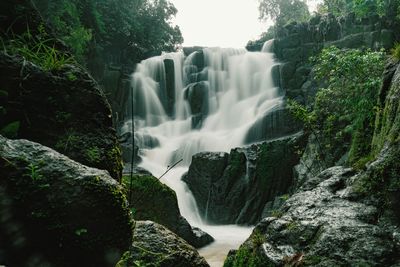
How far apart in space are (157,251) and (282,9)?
45964mm

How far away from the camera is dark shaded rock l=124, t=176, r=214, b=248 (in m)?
7.55

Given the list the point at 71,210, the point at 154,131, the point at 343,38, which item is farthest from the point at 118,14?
the point at 71,210

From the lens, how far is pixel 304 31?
2314 cm

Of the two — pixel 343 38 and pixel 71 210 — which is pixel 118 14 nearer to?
pixel 343 38

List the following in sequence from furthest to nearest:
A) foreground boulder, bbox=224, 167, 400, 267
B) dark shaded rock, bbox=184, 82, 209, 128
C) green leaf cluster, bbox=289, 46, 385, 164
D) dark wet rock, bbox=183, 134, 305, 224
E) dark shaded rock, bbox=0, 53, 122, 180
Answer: dark shaded rock, bbox=184, 82, 209, 128, dark wet rock, bbox=183, 134, 305, 224, green leaf cluster, bbox=289, 46, 385, 164, foreground boulder, bbox=224, 167, 400, 267, dark shaded rock, bbox=0, 53, 122, 180

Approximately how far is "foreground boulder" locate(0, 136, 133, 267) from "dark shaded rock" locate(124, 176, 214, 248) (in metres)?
5.26

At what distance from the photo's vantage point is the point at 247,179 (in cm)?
1296

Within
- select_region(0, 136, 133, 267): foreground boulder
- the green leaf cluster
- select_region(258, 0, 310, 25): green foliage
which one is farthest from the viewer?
select_region(258, 0, 310, 25): green foliage

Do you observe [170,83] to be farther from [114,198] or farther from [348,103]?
[114,198]

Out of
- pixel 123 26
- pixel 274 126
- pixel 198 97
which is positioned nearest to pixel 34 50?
pixel 274 126

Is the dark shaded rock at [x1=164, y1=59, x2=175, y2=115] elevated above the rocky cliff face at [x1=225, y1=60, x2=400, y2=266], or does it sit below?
above

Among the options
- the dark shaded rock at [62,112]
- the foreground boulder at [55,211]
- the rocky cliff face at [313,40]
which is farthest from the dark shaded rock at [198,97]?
the foreground boulder at [55,211]

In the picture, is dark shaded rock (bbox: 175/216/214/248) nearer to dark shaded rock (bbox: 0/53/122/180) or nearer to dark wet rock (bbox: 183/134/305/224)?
dark wet rock (bbox: 183/134/305/224)

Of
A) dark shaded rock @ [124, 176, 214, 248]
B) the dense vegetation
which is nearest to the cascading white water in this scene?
the dense vegetation
